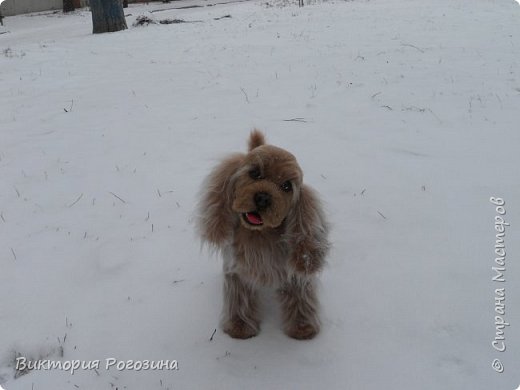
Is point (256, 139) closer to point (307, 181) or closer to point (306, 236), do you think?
point (306, 236)

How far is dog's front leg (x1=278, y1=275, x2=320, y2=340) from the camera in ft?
8.92

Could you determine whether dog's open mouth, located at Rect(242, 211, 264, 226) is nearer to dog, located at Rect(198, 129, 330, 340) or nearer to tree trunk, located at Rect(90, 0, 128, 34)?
dog, located at Rect(198, 129, 330, 340)

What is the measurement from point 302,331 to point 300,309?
0.14m

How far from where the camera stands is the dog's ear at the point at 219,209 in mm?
2508

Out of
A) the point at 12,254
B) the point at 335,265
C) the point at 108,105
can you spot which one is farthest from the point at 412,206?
the point at 108,105

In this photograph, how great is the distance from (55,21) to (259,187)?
22771 mm

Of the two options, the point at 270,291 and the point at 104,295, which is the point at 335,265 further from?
the point at 104,295

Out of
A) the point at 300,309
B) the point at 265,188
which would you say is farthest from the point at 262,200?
the point at 300,309

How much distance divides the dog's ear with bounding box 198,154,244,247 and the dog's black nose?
285mm

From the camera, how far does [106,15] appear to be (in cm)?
1282

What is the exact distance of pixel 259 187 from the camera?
7.41ft

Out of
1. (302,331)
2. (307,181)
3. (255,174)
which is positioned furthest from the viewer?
(307,181)

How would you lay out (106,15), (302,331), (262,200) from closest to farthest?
(262,200) < (302,331) < (106,15)

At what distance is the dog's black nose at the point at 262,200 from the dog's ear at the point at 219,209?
0.94 ft
